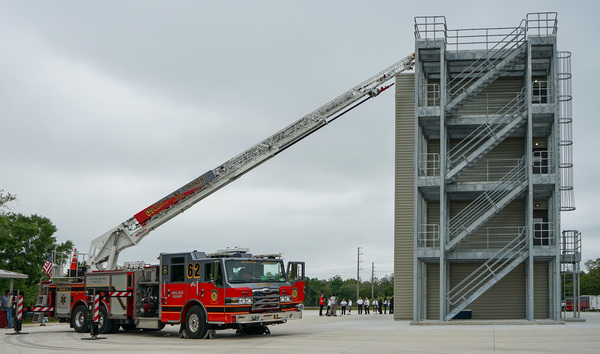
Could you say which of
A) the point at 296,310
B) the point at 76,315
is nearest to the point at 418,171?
the point at 296,310

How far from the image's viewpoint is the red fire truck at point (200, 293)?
70.1 feet

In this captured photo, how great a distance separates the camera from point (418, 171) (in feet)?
100

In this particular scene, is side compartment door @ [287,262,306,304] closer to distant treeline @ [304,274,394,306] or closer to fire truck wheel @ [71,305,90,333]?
fire truck wheel @ [71,305,90,333]

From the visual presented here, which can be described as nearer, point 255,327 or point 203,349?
point 203,349

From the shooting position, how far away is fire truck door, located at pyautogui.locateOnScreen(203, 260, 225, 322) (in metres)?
21.2

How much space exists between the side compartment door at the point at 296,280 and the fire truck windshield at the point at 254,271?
283 mm

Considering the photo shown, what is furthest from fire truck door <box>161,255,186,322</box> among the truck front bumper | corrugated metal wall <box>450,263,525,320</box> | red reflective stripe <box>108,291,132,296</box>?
corrugated metal wall <box>450,263,525,320</box>

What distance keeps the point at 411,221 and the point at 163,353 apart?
1906 centimetres

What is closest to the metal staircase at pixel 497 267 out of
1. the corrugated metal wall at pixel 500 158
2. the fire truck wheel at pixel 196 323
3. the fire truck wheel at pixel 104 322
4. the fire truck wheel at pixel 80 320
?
the corrugated metal wall at pixel 500 158

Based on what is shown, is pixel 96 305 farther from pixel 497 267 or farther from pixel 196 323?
pixel 497 267

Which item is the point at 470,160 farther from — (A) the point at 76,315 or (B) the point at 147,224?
(A) the point at 76,315

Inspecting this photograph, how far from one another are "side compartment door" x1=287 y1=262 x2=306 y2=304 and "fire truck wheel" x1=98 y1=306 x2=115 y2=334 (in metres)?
6.97

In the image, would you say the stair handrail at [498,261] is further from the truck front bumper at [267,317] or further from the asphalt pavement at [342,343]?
the truck front bumper at [267,317]

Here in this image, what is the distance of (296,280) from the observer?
22984mm
